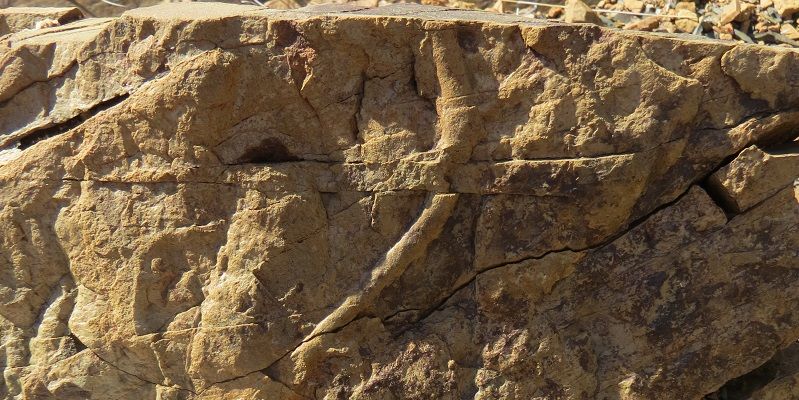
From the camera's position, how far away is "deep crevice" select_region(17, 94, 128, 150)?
12.6 ft

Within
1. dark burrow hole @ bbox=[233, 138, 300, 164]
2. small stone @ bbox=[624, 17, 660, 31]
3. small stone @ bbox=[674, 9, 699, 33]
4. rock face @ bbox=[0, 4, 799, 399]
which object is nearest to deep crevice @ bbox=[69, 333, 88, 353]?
rock face @ bbox=[0, 4, 799, 399]

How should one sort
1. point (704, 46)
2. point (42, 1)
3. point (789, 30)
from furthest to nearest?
point (42, 1), point (789, 30), point (704, 46)

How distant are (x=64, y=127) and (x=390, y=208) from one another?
54.8 inches

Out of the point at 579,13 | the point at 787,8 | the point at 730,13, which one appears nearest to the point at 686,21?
the point at 730,13

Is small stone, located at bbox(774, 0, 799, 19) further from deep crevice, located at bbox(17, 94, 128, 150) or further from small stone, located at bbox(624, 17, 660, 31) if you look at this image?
deep crevice, located at bbox(17, 94, 128, 150)

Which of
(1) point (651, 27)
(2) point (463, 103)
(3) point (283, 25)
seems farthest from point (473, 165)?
(1) point (651, 27)

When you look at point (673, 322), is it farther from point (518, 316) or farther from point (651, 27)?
point (651, 27)

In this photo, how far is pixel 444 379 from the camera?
12.6 feet

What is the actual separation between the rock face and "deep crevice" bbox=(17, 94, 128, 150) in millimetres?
12

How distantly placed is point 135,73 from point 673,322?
2.37 meters

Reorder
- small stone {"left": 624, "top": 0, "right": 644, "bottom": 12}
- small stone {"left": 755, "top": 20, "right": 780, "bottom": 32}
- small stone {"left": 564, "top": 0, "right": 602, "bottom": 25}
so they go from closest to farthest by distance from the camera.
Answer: small stone {"left": 564, "top": 0, "right": 602, "bottom": 25}, small stone {"left": 755, "top": 20, "right": 780, "bottom": 32}, small stone {"left": 624, "top": 0, "right": 644, "bottom": 12}

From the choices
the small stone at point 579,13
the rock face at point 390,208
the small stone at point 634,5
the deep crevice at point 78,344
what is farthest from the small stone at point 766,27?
the deep crevice at point 78,344

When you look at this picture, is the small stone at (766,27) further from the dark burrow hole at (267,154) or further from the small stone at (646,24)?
the dark burrow hole at (267,154)

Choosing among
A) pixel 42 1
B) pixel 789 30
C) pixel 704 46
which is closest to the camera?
pixel 704 46
